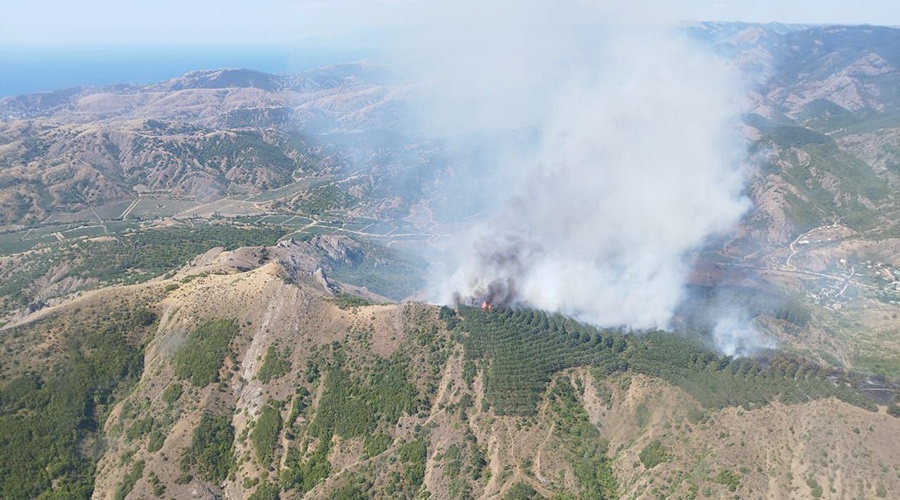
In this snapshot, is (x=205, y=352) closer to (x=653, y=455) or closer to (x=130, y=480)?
(x=130, y=480)

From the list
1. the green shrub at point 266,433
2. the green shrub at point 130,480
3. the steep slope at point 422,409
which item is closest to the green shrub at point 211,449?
the steep slope at point 422,409

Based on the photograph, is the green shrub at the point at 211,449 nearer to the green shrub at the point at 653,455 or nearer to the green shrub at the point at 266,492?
the green shrub at the point at 266,492

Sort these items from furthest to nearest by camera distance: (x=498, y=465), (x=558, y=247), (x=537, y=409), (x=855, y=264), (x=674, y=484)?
(x=855, y=264) → (x=558, y=247) → (x=537, y=409) → (x=498, y=465) → (x=674, y=484)

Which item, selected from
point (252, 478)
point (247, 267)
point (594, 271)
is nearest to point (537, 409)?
point (252, 478)

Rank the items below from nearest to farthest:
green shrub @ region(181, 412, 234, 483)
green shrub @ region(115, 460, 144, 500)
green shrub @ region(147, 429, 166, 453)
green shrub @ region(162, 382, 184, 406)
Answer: green shrub @ region(115, 460, 144, 500) → green shrub @ region(181, 412, 234, 483) → green shrub @ region(147, 429, 166, 453) → green shrub @ region(162, 382, 184, 406)

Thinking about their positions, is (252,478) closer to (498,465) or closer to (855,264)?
(498,465)

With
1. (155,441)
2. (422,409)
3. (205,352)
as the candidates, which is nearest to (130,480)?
(155,441)

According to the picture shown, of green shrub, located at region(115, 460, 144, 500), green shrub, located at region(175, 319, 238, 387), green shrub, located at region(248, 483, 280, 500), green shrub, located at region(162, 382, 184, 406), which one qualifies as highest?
green shrub, located at region(175, 319, 238, 387)

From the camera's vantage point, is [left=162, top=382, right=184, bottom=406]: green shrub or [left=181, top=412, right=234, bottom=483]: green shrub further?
[left=162, top=382, right=184, bottom=406]: green shrub

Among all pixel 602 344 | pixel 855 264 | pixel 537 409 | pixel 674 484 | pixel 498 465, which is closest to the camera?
pixel 674 484

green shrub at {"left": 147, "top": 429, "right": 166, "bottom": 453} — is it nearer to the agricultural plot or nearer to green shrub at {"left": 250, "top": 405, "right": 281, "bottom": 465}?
green shrub at {"left": 250, "top": 405, "right": 281, "bottom": 465}

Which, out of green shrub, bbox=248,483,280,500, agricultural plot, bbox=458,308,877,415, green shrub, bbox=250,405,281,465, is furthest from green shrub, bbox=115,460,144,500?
agricultural plot, bbox=458,308,877,415
